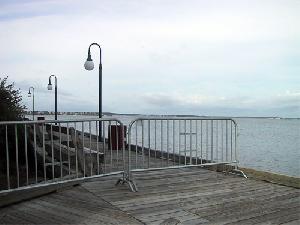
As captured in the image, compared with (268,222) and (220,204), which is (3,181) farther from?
(268,222)

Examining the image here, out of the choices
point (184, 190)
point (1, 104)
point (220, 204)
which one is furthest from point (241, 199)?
point (1, 104)

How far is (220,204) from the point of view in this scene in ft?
22.3

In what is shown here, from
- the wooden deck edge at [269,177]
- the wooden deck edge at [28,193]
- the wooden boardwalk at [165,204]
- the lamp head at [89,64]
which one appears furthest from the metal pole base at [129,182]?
the lamp head at [89,64]

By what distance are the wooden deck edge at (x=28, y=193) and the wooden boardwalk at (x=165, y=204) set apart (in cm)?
9

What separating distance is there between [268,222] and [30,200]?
3.58m

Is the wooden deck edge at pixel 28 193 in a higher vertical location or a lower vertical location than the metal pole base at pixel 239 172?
higher

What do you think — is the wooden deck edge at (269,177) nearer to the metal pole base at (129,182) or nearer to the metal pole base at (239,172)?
the metal pole base at (239,172)

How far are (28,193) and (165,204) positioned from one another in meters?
2.13

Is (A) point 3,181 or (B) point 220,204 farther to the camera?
(A) point 3,181

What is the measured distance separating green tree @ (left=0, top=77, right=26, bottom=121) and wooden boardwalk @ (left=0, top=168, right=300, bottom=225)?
6136 millimetres

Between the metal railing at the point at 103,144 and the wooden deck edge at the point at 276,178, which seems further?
the wooden deck edge at the point at 276,178

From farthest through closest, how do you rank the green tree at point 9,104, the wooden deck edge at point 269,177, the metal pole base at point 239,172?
the green tree at point 9,104 < the metal pole base at point 239,172 < the wooden deck edge at point 269,177

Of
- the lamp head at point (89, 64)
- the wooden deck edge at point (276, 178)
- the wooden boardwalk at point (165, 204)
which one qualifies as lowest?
the wooden deck edge at point (276, 178)

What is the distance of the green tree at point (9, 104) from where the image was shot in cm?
1345
